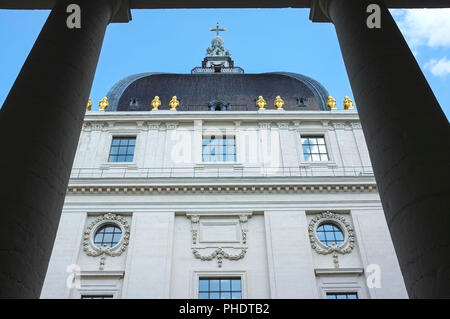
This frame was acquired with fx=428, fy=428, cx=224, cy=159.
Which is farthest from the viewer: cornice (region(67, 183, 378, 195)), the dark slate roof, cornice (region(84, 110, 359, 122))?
the dark slate roof

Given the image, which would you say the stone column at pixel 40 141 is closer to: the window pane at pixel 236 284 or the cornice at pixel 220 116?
the window pane at pixel 236 284

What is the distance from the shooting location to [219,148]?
2522 centimetres

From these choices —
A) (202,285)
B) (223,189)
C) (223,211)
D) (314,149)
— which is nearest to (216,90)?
(314,149)

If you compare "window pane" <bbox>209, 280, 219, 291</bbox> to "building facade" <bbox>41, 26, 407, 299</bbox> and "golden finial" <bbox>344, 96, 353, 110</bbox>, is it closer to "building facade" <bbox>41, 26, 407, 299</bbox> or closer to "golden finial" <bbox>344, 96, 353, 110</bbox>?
"building facade" <bbox>41, 26, 407, 299</bbox>

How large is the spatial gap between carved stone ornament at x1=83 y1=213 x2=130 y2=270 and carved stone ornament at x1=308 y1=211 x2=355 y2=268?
8987 millimetres

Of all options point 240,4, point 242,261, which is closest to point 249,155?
point 242,261

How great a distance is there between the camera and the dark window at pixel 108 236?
20755 mm

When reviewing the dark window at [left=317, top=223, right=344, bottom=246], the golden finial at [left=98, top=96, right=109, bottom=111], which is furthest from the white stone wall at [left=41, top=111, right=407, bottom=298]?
the golden finial at [left=98, top=96, right=109, bottom=111]

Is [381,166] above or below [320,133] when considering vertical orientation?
below

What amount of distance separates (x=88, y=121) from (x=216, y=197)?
9.69 metres

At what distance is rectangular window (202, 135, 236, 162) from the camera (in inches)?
973

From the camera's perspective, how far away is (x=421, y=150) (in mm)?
4500

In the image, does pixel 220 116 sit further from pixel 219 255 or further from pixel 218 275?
pixel 218 275
